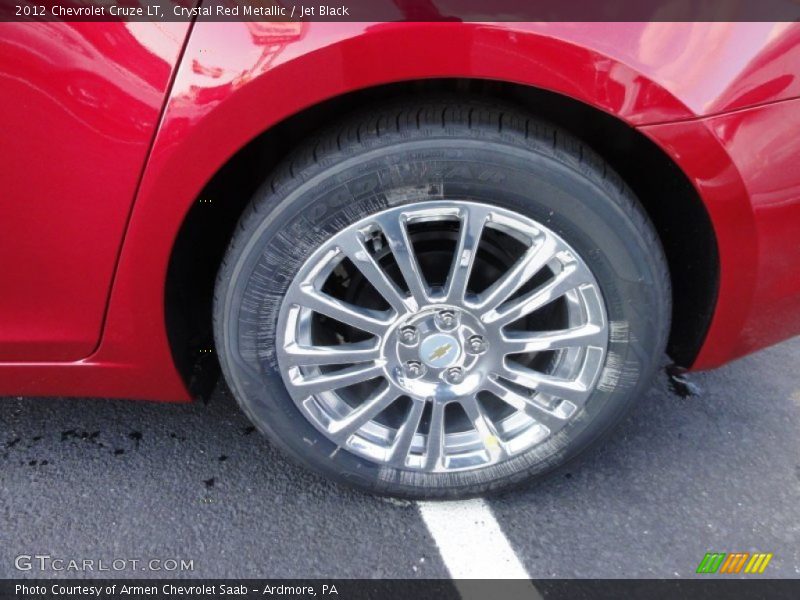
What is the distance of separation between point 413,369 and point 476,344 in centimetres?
16

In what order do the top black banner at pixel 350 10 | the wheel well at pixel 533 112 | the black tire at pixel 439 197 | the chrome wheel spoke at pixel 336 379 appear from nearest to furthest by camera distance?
the top black banner at pixel 350 10, the black tire at pixel 439 197, the wheel well at pixel 533 112, the chrome wheel spoke at pixel 336 379

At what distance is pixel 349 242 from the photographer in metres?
1.41

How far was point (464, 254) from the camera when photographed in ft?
4.67

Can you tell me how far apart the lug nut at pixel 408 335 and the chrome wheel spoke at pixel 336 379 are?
9 cm

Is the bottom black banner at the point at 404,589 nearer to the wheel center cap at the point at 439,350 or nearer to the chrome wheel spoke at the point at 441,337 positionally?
the chrome wheel spoke at the point at 441,337

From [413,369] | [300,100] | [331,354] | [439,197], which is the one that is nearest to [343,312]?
Result: [331,354]

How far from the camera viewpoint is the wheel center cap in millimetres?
1519

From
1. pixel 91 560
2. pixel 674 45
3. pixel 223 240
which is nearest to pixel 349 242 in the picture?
pixel 223 240

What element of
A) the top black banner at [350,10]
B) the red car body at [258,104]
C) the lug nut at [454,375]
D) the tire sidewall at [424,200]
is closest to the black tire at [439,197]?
the tire sidewall at [424,200]

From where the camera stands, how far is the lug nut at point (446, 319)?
4.91 feet

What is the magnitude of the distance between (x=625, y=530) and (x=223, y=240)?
4.03 feet

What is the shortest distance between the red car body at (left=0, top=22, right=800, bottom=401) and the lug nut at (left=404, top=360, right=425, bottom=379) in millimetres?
574

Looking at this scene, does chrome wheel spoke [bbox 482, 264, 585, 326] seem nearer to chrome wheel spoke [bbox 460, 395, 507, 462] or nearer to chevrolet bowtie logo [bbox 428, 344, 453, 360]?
chevrolet bowtie logo [bbox 428, 344, 453, 360]

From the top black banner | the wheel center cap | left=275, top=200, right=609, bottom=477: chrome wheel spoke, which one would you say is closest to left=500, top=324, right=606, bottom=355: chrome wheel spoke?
left=275, top=200, right=609, bottom=477: chrome wheel spoke
